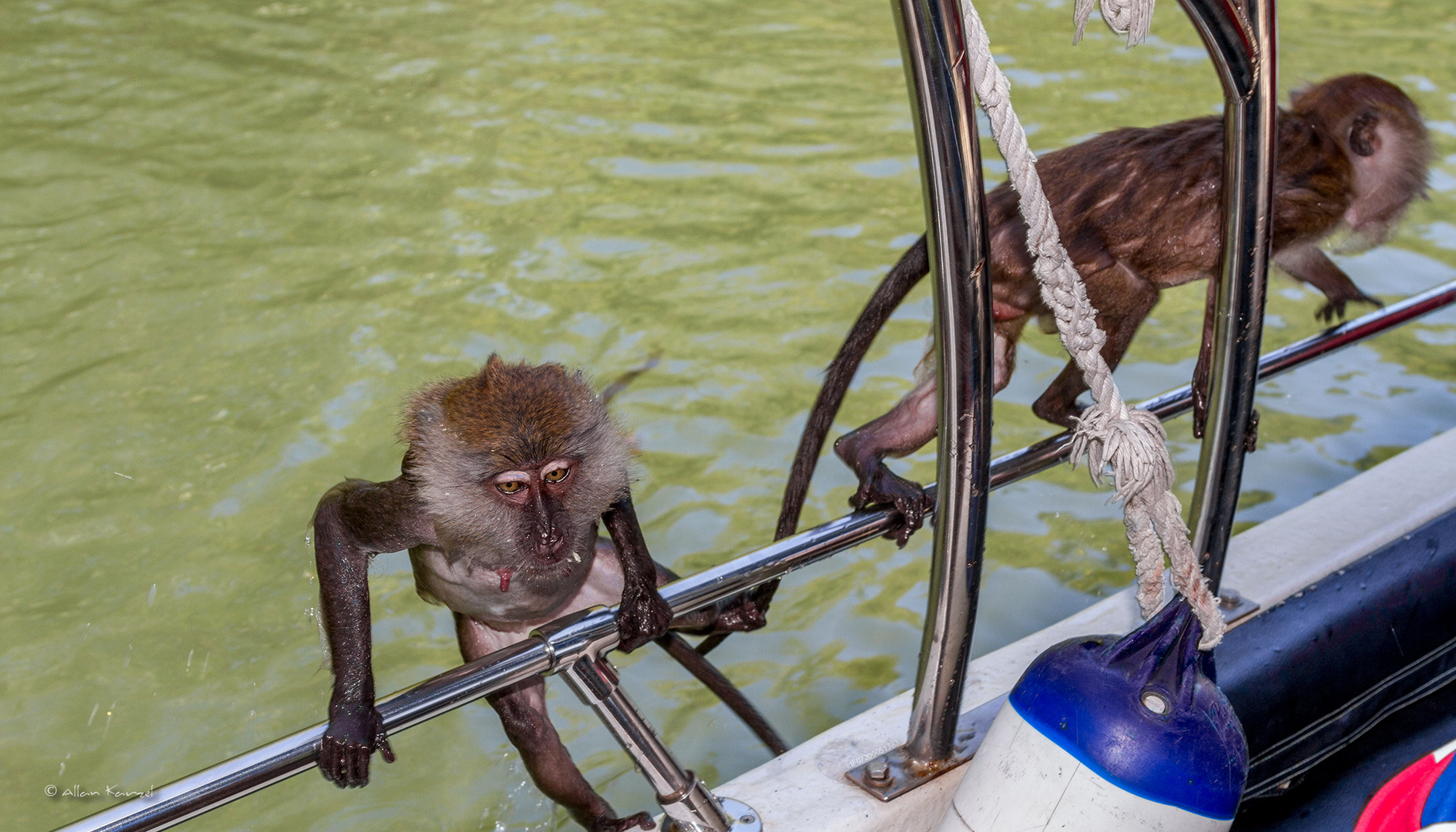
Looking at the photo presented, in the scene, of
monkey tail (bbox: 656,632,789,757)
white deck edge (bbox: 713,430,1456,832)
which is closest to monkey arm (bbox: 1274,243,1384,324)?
white deck edge (bbox: 713,430,1456,832)

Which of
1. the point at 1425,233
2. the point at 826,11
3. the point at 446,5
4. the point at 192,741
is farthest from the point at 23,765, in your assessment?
the point at 826,11

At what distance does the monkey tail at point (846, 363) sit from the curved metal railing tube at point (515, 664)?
72 centimetres

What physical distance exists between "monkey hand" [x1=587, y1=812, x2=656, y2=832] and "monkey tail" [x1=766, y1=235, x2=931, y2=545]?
760 mm

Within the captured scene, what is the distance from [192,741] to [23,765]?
16.9 inches

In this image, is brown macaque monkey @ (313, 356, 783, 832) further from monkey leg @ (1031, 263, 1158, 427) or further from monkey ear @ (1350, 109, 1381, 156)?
monkey ear @ (1350, 109, 1381, 156)

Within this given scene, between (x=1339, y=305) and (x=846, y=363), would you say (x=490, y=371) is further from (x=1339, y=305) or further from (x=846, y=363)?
(x=1339, y=305)

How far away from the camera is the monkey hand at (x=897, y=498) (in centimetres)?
→ 244

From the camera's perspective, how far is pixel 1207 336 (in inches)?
127

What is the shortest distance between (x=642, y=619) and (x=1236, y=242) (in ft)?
3.57

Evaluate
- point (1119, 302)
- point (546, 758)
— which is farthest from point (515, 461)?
point (1119, 302)

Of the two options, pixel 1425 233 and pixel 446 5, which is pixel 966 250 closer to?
pixel 1425 233

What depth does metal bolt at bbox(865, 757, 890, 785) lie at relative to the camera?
2.17 meters

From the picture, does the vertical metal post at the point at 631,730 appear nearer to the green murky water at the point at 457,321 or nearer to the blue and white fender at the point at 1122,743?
the blue and white fender at the point at 1122,743

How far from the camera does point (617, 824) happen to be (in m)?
2.79
